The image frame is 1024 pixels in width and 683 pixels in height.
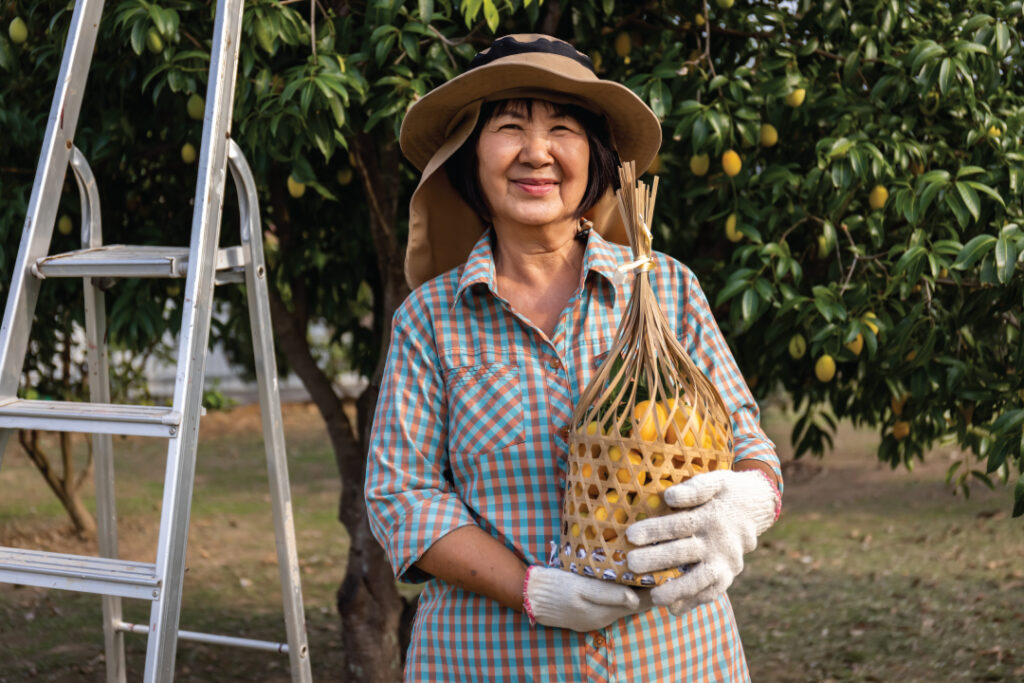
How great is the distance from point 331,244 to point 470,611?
7.75ft

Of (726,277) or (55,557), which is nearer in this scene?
(55,557)

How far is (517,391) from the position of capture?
68.4 inches

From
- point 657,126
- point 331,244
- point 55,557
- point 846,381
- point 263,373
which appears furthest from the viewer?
point 331,244

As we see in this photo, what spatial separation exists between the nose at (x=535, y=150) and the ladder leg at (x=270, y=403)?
3.19ft

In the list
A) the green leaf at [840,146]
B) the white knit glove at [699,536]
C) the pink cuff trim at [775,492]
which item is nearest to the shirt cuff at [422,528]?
→ the white knit glove at [699,536]

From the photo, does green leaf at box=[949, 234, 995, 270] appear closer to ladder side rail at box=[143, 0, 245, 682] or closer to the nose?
the nose

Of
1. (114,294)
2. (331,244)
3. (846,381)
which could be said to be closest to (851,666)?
(846,381)

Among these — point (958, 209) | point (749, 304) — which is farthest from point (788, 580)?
point (958, 209)

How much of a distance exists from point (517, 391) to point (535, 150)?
399 millimetres

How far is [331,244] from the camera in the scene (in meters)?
3.89

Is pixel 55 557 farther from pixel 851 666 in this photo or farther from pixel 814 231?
pixel 851 666

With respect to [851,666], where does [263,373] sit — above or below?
above

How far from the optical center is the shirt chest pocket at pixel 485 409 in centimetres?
172

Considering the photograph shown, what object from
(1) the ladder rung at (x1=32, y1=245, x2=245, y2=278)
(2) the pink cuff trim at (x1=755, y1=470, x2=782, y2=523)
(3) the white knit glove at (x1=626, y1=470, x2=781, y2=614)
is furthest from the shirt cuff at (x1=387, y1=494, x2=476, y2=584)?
(1) the ladder rung at (x1=32, y1=245, x2=245, y2=278)
